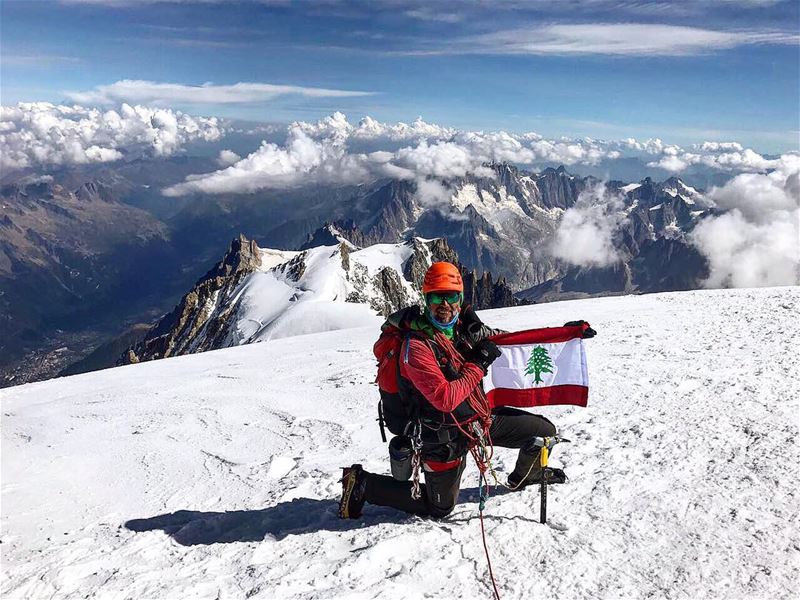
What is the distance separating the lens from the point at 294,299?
→ 103562 millimetres

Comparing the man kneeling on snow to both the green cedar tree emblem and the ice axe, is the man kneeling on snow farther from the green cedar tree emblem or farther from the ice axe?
the green cedar tree emblem

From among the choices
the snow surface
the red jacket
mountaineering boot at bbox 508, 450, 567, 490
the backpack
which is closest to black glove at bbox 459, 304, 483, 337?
the red jacket

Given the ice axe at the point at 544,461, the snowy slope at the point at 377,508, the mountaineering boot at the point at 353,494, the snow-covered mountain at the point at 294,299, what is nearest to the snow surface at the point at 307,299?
the snow-covered mountain at the point at 294,299

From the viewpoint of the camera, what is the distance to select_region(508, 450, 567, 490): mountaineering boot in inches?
250

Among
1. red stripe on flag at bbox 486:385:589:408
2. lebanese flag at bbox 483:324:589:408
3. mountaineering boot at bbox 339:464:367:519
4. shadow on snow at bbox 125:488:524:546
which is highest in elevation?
lebanese flag at bbox 483:324:589:408

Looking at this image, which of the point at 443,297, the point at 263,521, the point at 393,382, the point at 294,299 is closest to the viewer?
the point at 443,297

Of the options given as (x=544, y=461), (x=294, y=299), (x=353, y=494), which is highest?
(x=544, y=461)

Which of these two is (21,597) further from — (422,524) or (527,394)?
(527,394)

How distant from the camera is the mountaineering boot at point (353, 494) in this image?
20.5ft

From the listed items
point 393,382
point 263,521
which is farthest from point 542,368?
point 263,521

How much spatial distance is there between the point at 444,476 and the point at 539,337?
2.02 meters

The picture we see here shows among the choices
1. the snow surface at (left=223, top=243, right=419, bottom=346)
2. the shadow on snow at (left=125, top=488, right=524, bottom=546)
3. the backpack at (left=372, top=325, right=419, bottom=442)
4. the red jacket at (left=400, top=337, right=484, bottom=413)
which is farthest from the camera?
Result: the snow surface at (left=223, top=243, right=419, bottom=346)

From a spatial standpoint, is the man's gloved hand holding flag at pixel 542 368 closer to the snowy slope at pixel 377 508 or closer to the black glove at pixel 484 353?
the black glove at pixel 484 353

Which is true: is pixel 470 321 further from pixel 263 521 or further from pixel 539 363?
pixel 263 521
